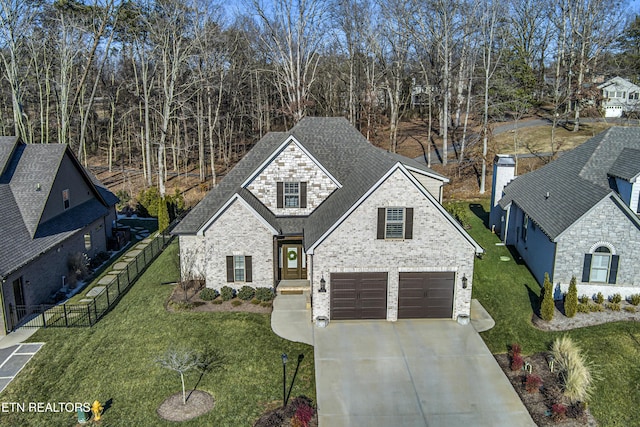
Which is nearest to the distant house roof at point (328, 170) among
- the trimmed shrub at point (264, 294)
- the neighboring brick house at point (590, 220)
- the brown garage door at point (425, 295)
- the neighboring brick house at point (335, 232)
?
the neighboring brick house at point (335, 232)

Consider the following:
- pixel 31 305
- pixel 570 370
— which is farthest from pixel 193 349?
pixel 570 370

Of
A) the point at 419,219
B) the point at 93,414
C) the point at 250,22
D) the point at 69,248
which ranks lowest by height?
the point at 93,414

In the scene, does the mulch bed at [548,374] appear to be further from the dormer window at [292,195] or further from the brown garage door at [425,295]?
the dormer window at [292,195]

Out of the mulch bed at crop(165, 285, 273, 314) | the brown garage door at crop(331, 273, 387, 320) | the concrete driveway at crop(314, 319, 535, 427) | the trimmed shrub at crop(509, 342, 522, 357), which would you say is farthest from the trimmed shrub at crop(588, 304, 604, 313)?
the mulch bed at crop(165, 285, 273, 314)

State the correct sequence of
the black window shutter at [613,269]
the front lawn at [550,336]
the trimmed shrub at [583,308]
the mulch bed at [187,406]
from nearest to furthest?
the mulch bed at [187,406], the front lawn at [550,336], the trimmed shrub at [583,308], the black window shutter at [613,269]

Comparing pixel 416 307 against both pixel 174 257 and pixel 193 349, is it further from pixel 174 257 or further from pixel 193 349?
pixel 174 257

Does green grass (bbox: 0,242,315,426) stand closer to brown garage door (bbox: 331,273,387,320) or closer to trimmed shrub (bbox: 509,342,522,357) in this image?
brown garage door (bbox: 331,273,387,320)
